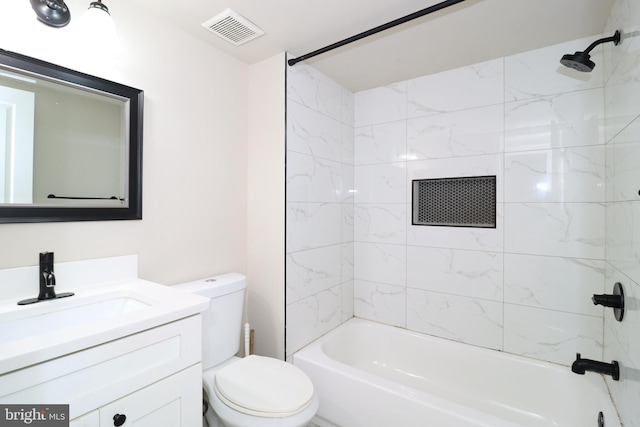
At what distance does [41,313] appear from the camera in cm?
109

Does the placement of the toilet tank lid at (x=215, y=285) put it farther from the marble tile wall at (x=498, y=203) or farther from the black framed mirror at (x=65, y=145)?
the black framed mirror at (x=65, y=145)

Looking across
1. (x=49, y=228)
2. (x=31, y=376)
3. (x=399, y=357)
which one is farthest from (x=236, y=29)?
(x=399, y=357)

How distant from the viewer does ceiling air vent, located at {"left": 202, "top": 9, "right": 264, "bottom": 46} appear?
60.2 inches

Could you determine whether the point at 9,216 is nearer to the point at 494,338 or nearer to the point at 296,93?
the point at 296,93

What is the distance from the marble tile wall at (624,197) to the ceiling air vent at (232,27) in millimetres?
1602

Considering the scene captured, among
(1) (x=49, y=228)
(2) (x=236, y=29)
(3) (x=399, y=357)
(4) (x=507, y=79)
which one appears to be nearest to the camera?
(1) (x=49, y=228)

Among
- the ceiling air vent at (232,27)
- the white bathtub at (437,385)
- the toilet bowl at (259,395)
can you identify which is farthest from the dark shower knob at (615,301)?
the ceiling air vent at (232,27)

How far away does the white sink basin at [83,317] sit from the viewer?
29.7 inches

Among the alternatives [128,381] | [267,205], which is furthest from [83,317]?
[267,205]

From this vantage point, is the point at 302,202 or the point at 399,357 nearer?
the point at 302,202

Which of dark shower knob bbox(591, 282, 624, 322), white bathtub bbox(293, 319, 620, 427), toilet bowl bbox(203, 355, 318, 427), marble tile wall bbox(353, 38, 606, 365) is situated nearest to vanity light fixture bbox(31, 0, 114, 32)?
toilet bowl bbox(203, 355, 318, 427)

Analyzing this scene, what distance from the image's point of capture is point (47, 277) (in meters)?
1.15

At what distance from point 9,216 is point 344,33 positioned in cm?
173

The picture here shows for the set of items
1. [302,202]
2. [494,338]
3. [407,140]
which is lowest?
[494,338]
